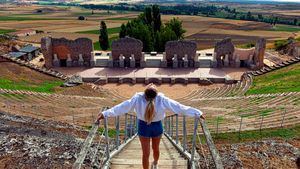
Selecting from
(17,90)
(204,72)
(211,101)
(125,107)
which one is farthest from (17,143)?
(204,72)

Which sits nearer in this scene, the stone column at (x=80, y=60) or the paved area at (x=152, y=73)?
the paved area at (x=152, y=73)

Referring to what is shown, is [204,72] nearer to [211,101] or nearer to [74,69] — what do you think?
[211,101]

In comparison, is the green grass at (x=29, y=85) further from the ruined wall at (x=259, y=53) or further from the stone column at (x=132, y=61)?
the ruined wall at (x=259, y=53)

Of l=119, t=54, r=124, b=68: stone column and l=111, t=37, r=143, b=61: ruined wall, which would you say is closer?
l=119, t=54, r=124, b=68: stone column

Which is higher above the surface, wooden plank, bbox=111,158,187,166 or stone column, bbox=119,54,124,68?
wooden plank, bbox=111,158,187,166

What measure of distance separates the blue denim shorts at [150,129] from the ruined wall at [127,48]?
117 ft

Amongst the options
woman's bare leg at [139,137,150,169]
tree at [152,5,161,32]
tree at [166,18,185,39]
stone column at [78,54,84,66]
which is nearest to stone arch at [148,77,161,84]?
stone column at [78,54,84,66]

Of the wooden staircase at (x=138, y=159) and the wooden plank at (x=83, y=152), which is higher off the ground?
the wooden plank at (x=83, y=152)

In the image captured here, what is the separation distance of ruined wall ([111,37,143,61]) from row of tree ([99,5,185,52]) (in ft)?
18.0

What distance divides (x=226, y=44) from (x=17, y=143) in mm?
34466

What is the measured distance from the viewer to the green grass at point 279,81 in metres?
26.8

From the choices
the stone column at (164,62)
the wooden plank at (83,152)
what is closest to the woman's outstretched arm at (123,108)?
the wooden plank at (83,152)

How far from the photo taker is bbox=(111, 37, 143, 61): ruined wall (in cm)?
4209

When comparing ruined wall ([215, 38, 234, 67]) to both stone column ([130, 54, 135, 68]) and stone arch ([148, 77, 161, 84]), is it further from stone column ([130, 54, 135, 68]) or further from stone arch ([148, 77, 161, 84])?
stone column ([130, 54, 135, 68])
